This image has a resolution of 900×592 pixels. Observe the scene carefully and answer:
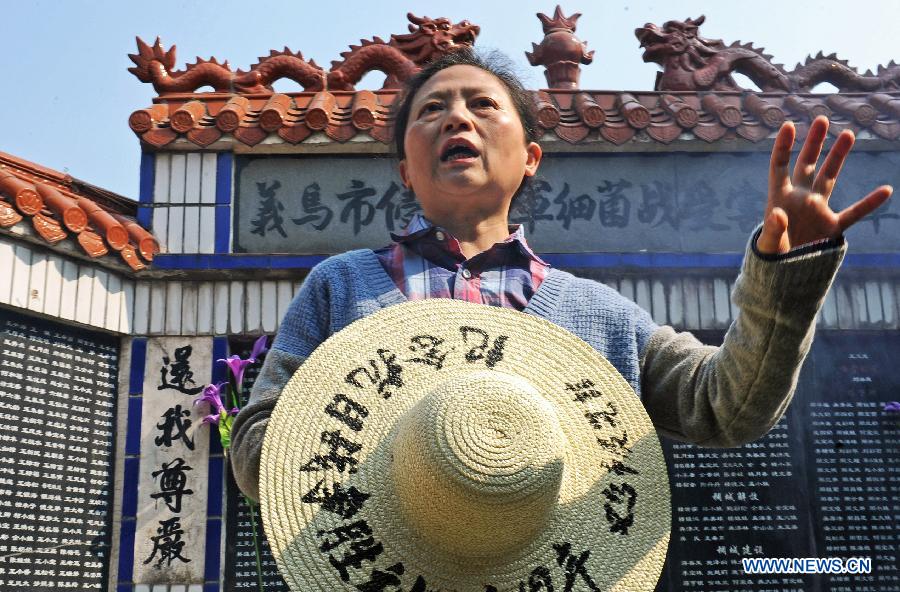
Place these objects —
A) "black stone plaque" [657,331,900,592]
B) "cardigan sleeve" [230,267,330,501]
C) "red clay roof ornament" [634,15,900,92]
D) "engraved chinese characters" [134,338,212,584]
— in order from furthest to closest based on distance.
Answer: "red clay roof ornament" [634,15,900,92], "black stone plaque" [657,331,900,592], "engraved chinese characters" [134,338,212,584], "cardigan sleeve" [230,267,330,501]

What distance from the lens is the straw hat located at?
1448 mm

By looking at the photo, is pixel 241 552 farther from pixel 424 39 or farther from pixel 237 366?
pixel 424 39

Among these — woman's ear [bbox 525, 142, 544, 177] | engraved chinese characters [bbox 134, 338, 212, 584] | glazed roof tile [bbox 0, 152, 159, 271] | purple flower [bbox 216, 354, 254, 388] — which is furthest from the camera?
purple flower [bbox 216, 354, 254, 388]

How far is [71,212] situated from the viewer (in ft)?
16.8

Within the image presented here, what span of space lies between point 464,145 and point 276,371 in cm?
55

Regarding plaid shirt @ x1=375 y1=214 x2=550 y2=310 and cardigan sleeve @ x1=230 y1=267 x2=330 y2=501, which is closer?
cardigan sleeve @ x1=230 y1=267 x2=330 y2=501

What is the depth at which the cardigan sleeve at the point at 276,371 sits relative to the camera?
5.45ft

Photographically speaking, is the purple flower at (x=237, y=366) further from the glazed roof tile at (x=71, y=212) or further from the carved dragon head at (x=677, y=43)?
the carved dragon head at (x=677, y=43)

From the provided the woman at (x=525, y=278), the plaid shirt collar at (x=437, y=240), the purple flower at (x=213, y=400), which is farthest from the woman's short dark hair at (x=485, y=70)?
the purple flower at (x=213, y=400)

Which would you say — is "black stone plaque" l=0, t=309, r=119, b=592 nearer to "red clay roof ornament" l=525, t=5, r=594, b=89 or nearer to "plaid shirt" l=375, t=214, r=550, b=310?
"red clay roof ornament" l=525, t=5, r=594, b=89

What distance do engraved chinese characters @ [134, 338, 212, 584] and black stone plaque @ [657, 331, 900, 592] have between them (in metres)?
2.66

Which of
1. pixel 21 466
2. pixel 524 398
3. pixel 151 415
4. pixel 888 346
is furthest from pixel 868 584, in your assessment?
pixel 524 398

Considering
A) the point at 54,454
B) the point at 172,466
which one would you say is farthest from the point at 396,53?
the point at 54,454

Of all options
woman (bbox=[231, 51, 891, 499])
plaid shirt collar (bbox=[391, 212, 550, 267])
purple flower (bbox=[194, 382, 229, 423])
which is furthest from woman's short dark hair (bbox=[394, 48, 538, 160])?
purple flower (bbox=[194, 382, 229, 423])
